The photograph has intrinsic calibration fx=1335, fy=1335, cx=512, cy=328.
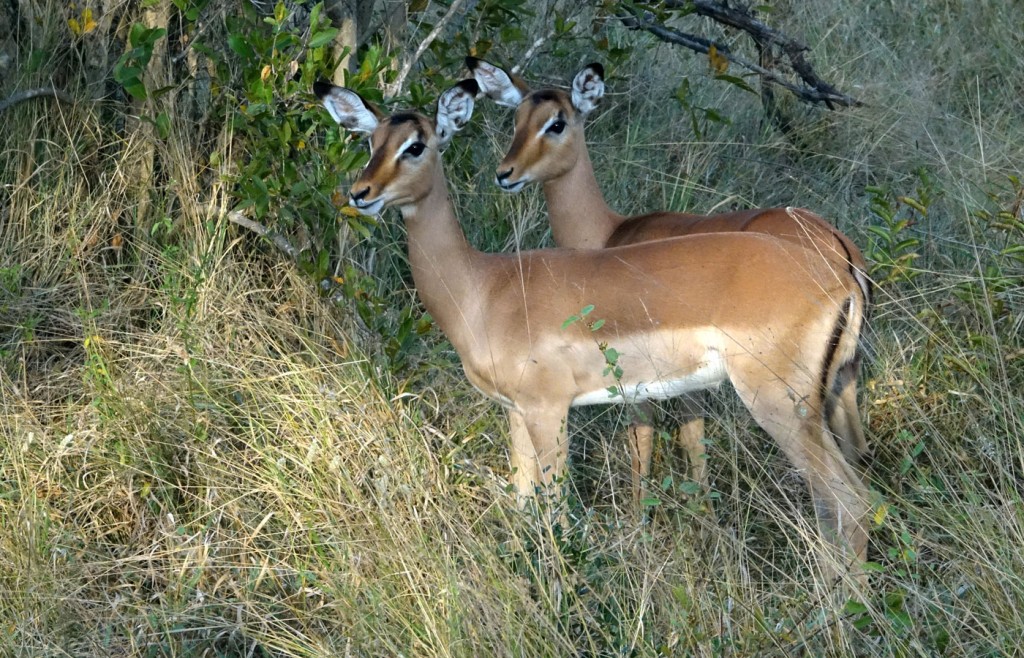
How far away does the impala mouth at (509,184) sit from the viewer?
502 cm

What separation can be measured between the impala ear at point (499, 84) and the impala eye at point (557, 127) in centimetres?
21

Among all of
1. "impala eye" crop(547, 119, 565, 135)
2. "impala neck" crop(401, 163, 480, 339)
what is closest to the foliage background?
"impala neck" crop(401, 163, 480, 339)

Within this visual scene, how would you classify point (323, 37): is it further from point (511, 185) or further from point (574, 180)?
point (574, 180)

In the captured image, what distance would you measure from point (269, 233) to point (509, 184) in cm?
92

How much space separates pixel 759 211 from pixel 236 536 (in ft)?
7.15

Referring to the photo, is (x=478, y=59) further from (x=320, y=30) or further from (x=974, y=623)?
(x=974, y=623)

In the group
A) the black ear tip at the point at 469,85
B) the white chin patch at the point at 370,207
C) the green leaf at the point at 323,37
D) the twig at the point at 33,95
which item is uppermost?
the green leaf at the point at 323,37

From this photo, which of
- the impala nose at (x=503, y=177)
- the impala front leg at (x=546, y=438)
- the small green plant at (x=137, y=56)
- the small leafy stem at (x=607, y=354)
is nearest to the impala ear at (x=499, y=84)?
the impala nose at (x=503, y=177)

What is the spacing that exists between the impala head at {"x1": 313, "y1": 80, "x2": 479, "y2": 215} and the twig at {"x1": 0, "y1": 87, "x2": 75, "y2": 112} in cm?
139

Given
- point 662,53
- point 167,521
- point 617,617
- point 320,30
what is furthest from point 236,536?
point 662,53

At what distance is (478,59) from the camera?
515 centimetres

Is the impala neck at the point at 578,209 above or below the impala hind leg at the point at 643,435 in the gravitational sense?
above

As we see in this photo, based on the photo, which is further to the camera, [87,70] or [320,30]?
[87,70]

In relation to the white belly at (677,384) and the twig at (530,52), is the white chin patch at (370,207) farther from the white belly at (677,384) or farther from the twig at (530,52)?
the twig at (530,52)
